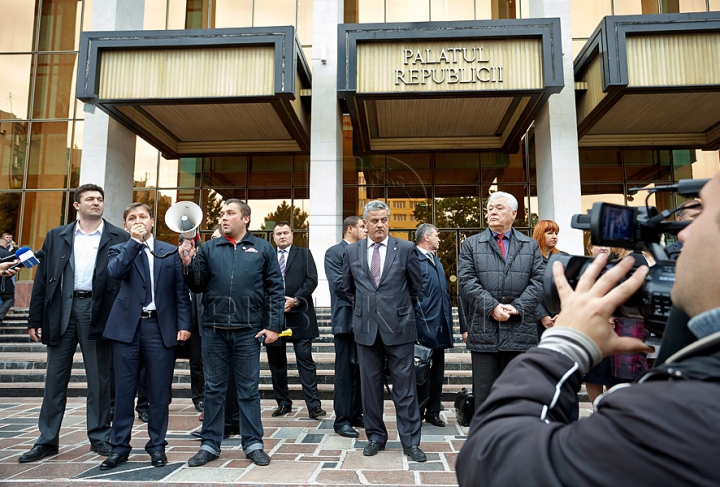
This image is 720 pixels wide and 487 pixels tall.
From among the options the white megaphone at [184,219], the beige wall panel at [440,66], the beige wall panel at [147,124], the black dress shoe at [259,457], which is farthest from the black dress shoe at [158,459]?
A: the beige wall panel at [147,124]

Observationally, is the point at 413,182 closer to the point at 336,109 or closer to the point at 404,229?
the point at 404,229

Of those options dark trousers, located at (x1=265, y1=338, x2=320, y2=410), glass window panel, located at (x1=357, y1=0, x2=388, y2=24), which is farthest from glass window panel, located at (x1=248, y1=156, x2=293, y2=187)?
dark trousers, located at (x1=265, y1=338, x2=320, y2=410)

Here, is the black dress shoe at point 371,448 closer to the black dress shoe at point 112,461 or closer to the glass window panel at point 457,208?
the black dress shoe at point 112,461

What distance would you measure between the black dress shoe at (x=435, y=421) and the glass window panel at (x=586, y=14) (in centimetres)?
1318

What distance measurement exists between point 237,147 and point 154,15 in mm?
5059

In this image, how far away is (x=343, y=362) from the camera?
551 cm

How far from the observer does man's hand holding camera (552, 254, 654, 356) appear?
1.01 m

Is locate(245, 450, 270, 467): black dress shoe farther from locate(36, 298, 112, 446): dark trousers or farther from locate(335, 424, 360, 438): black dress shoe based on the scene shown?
locate(36, 298, 112, 446): dark trousers

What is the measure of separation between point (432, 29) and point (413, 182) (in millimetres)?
5199

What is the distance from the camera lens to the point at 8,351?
10062 millimetres

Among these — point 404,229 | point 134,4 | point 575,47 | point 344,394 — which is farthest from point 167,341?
point 575,47

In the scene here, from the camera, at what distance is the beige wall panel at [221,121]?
12.5m

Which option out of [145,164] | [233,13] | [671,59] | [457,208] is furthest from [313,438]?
[233,13]

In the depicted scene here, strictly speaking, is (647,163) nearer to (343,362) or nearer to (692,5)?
(692,5)
